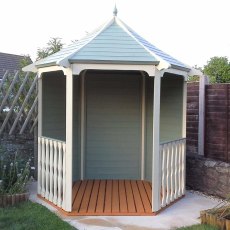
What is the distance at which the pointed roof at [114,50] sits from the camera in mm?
5102

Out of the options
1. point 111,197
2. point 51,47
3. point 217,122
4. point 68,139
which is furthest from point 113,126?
point 51,47

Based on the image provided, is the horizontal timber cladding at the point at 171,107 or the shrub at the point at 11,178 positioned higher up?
the horizontal timber cladding at the point at 171,107

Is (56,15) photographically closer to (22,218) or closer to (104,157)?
(104,157)

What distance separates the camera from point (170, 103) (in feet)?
22.3

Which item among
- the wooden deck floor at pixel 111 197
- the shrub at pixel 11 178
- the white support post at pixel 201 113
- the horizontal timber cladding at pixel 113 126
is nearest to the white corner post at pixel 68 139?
the wooden deck floor at pixel 111 197

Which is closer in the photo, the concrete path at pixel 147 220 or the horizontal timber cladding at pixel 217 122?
the concrete path at pixel 147 220

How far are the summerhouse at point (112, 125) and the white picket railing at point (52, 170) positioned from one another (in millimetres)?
15

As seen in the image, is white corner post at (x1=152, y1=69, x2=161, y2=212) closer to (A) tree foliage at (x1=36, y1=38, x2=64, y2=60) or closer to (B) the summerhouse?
(B) the summerhouse

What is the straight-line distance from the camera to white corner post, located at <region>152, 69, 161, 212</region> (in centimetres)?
521

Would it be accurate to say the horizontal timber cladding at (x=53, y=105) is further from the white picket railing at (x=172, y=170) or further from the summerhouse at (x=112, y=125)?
the white picket railing at (x=172, y=170)

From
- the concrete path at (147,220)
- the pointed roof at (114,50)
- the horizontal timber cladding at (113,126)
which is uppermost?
the pointed roof at (114,50)

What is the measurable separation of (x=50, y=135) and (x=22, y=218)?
2.17 m

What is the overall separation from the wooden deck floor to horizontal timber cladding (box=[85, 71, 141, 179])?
1.00 ft

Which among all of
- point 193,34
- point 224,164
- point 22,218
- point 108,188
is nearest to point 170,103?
point 224,164
